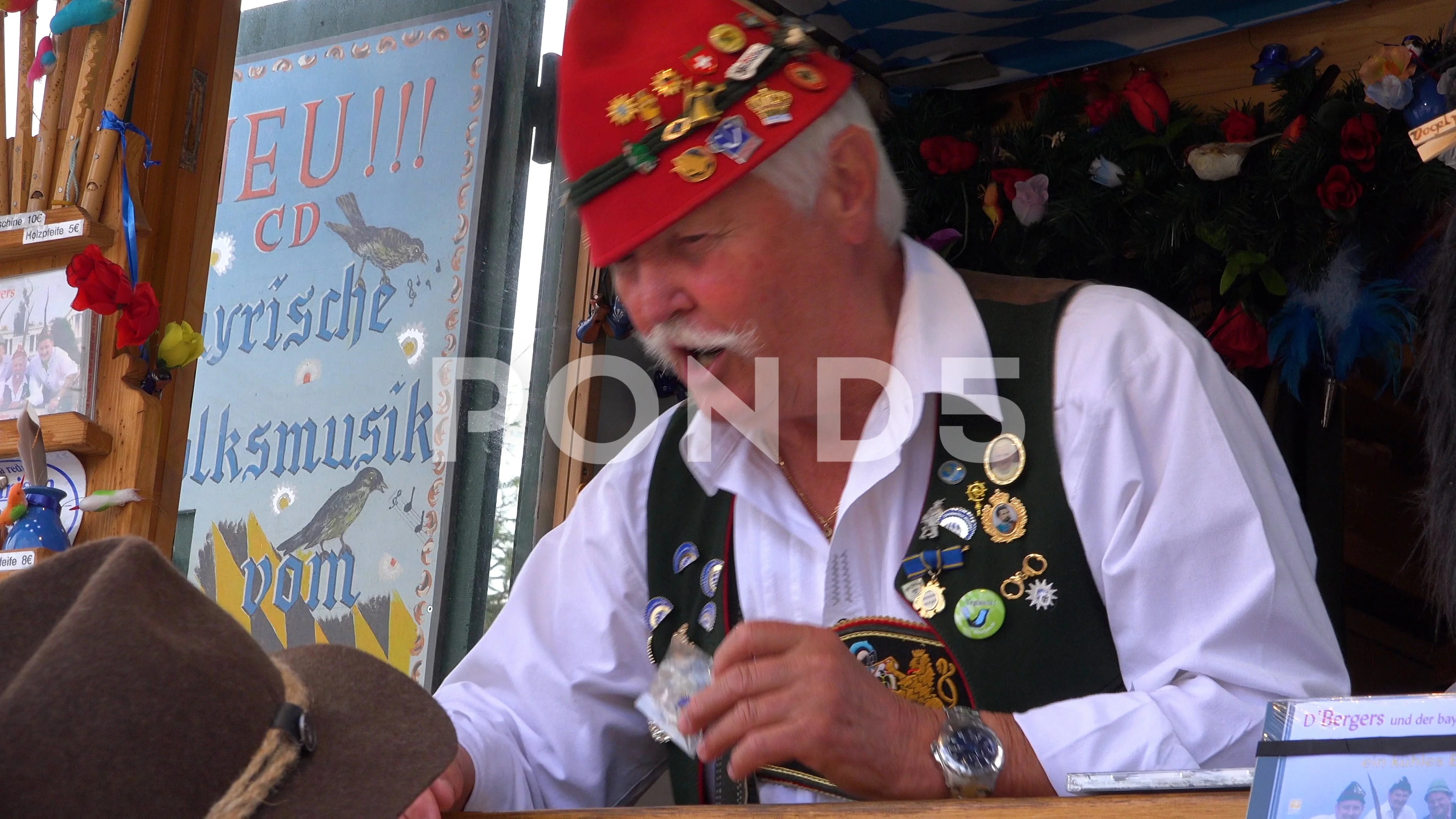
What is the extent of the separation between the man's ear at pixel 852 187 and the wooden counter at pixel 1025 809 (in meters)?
0.90

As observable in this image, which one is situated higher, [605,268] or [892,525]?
[605,268]

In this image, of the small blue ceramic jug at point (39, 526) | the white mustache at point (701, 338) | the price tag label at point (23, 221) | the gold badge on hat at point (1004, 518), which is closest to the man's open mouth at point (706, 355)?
the white mustache at point (701, 338)

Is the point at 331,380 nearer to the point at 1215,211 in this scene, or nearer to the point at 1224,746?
the point at 1215,211

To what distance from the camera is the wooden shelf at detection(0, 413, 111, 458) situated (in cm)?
204

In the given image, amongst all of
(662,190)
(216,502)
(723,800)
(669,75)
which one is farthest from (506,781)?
(216,502)

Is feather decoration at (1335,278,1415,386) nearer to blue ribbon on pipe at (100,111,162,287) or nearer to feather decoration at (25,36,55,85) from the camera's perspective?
blue ribbon on pipe at (100,111,162,287)

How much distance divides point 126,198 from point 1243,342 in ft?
6.69

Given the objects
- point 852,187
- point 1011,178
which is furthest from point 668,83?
point 1011,178

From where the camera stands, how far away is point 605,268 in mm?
2951

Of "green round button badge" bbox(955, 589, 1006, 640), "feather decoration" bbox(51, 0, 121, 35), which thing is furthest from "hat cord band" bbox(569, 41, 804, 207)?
"feather decoration" bbox(51, 0, 121, 35)

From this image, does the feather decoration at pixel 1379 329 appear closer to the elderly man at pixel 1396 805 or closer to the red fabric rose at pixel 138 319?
the elderly man at pixel 1396 805

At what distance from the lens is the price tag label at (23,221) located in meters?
2.12

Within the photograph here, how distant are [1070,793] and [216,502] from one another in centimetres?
214

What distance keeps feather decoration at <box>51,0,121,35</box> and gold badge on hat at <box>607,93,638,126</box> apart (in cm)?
98
